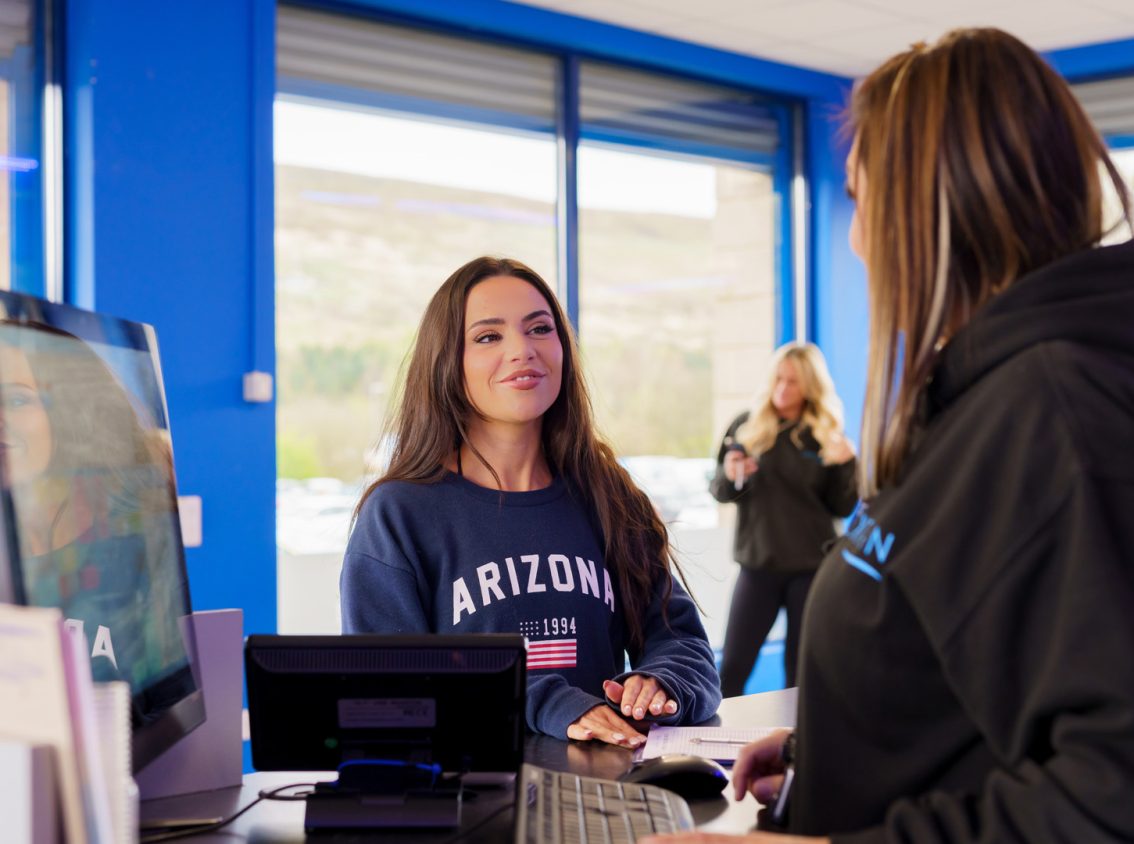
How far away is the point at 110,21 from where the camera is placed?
3578 millimetres

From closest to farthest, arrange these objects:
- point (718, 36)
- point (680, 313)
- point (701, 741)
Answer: point (701, 741) → point (718, 36) → point (680, 313)

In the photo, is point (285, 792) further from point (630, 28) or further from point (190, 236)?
point (630, 28)

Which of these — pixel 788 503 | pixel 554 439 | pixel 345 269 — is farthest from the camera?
pixel 788 503

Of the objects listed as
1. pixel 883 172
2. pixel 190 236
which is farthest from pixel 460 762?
pixel 190 236

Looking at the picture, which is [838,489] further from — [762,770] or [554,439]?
[762,770]

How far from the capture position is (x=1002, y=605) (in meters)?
0.86

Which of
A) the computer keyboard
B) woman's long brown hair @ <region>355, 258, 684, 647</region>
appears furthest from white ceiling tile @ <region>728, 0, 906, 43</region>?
the computer keyboard

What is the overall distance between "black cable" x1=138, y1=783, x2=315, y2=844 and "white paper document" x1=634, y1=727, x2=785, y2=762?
43 cm

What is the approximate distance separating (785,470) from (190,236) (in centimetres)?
245

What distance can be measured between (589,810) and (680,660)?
69 cm

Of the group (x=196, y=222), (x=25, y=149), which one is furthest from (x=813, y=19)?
(x=25, y=149)

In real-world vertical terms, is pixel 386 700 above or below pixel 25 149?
below

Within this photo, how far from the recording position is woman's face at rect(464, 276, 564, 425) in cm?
206

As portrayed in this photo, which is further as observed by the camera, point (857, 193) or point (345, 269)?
point (345, 269)
